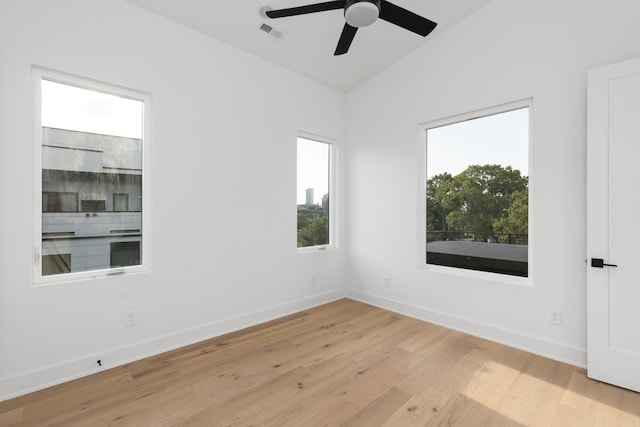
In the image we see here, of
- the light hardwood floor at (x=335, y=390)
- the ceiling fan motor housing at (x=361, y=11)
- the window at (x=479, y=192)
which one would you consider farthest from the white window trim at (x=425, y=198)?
the ceiling fan motor housing at (x=361, y=11)

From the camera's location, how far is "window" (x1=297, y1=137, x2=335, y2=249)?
4098 millimetres

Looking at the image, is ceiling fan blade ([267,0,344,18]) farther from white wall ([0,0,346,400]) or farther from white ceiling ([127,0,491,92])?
white wall ([0,0,346,400])

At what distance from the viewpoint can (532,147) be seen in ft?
9.42

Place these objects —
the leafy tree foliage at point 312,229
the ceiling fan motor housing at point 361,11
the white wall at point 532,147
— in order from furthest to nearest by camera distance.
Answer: the leafy tree foliage at point 312,229 < the white wall at point 532,147 < the ceiling fan motor housing at point 361,11

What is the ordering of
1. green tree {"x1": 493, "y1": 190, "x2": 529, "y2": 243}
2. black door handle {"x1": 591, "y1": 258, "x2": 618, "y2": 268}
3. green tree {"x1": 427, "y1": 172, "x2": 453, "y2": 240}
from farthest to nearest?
green tree {"x1": 427, "y1": 172, "x2": 453, "y2": 240}
green tree {"x1": 493, "y1": 190, "x2": 529, "y2": 243}
black door handle {"x1": 591, "y1": 258, "x2": 618, "y2": 268}

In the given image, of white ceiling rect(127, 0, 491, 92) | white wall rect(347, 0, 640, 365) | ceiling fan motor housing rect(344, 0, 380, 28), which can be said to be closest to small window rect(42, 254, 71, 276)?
white ceiling rect(127, 0, 491, 92)

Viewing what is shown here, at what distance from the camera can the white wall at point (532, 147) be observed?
2.60 metres

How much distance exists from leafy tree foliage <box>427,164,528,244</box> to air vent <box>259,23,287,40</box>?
2.33 metres

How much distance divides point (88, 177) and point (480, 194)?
12.3 feet

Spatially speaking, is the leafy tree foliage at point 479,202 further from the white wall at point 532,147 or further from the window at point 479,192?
the white wall at point 532,147

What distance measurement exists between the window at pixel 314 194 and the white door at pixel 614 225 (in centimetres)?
286

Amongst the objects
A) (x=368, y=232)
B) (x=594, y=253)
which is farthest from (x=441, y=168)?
(x=594, y=253)

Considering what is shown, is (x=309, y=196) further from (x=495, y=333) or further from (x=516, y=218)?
(x=495, y=333)

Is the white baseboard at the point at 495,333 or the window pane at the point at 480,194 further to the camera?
the window pane at the point at 480,194
